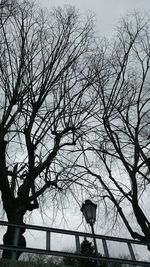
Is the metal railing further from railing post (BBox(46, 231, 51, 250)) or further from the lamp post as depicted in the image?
the lamp post

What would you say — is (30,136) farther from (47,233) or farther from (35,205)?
(47,233)

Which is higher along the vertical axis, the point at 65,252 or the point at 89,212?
the point at 89,212

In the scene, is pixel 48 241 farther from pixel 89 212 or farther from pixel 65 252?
pixel 89 212

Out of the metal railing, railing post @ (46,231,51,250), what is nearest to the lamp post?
the metal railing

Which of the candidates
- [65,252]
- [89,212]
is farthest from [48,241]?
[89,212]

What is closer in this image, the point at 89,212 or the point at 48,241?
the point at 48,241

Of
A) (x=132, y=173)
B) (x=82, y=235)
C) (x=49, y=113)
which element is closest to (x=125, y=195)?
(x=132, y=173)

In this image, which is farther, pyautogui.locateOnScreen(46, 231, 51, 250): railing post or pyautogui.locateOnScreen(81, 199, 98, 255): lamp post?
pyautogui.locateOnScreen(81, 199, 98, 255): lamp post

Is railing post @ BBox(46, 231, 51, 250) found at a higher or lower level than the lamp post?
lower

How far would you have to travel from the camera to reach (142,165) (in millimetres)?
11992

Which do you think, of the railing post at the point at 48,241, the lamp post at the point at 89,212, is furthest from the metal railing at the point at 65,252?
the lamp post at the point at 89,212

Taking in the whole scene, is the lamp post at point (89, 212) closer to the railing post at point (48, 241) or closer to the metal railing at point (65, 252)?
the metal railing at point (65, 252)

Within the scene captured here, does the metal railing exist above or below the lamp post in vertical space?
below

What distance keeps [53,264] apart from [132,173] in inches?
244
